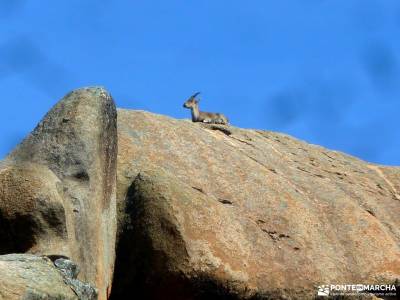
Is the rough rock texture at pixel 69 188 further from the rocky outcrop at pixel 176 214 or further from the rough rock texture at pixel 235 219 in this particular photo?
the rough rock texture at pixel 235 219

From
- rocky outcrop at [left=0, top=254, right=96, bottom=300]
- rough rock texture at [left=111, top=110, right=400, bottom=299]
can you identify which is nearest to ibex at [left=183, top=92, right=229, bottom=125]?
rough rock texture at [left=111, top=110, right=400, bottom=299]

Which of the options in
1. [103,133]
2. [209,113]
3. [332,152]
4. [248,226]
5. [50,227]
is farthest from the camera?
[209,113]

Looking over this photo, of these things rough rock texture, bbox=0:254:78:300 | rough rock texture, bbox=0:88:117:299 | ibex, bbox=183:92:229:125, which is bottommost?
rough rock texture, bbox=0:254:78:300

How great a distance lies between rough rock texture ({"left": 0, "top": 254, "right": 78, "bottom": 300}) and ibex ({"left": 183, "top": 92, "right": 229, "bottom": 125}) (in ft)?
56.4

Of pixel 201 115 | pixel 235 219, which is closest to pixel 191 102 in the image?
pixel 201 115

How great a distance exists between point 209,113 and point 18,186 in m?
17.7

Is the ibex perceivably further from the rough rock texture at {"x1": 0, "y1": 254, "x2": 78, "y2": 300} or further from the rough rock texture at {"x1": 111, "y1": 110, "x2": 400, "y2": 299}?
the rough rock texture at {"x1": 0, "y1": 254, "x2": 78, "y2": 300}

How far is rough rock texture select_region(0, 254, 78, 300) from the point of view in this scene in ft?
46.0

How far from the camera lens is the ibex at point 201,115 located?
33938 mm

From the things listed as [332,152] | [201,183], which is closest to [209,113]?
[332,152]

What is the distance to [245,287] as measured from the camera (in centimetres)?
2005

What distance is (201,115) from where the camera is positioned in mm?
35062

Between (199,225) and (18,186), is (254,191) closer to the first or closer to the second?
(199,225)

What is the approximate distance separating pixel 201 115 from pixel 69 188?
17006 millimetres
